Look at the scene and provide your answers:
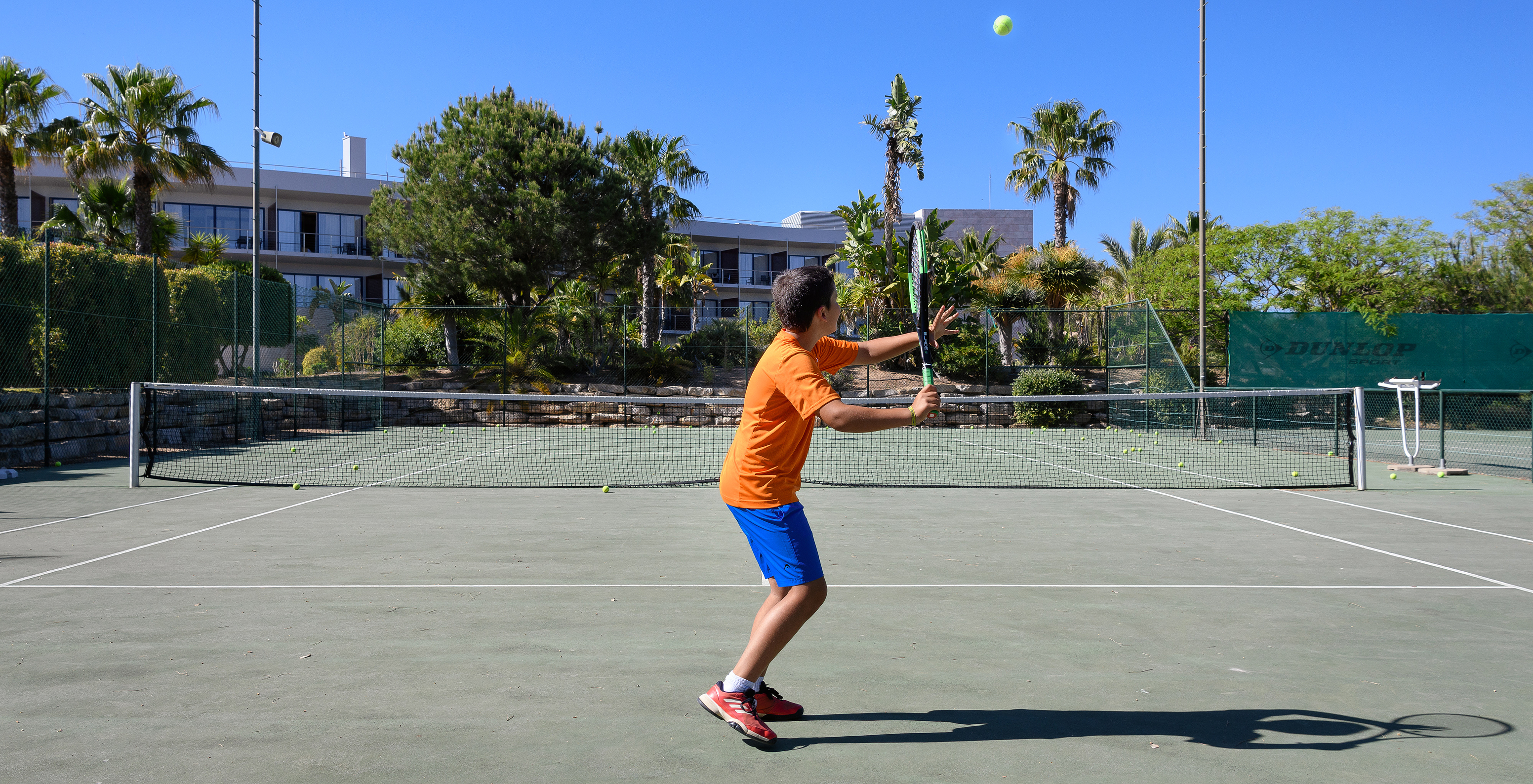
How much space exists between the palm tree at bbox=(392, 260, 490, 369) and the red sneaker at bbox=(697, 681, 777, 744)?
25876 millimetres

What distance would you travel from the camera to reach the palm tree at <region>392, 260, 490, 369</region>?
2830cm

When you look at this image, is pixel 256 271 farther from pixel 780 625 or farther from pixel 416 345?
pixel 780 625

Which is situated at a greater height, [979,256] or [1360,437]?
[979,256]

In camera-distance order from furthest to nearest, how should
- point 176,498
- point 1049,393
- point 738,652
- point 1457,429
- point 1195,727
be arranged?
point 1049,393, point 1457,429, point 176,498, point 738,652, point 1195,727

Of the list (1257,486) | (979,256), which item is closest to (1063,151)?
(979,256)

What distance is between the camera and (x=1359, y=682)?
3.90m

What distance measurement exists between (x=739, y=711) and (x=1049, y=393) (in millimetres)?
23116

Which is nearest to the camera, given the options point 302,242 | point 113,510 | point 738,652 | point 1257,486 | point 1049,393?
point 738,652

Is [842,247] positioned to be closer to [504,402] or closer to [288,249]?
[504,402]

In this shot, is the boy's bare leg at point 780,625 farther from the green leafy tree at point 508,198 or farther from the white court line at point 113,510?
the green leafy tree at point 508,198

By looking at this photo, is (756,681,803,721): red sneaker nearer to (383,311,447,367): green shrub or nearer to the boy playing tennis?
the boy playing tennis

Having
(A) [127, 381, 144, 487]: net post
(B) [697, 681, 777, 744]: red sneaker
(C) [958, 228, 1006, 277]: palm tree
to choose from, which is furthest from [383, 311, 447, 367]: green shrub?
(B) [697, 681, 777, 744]: red sneaker

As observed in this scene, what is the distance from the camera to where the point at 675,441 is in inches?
774

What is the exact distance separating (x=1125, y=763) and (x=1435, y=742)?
1.14 meters
